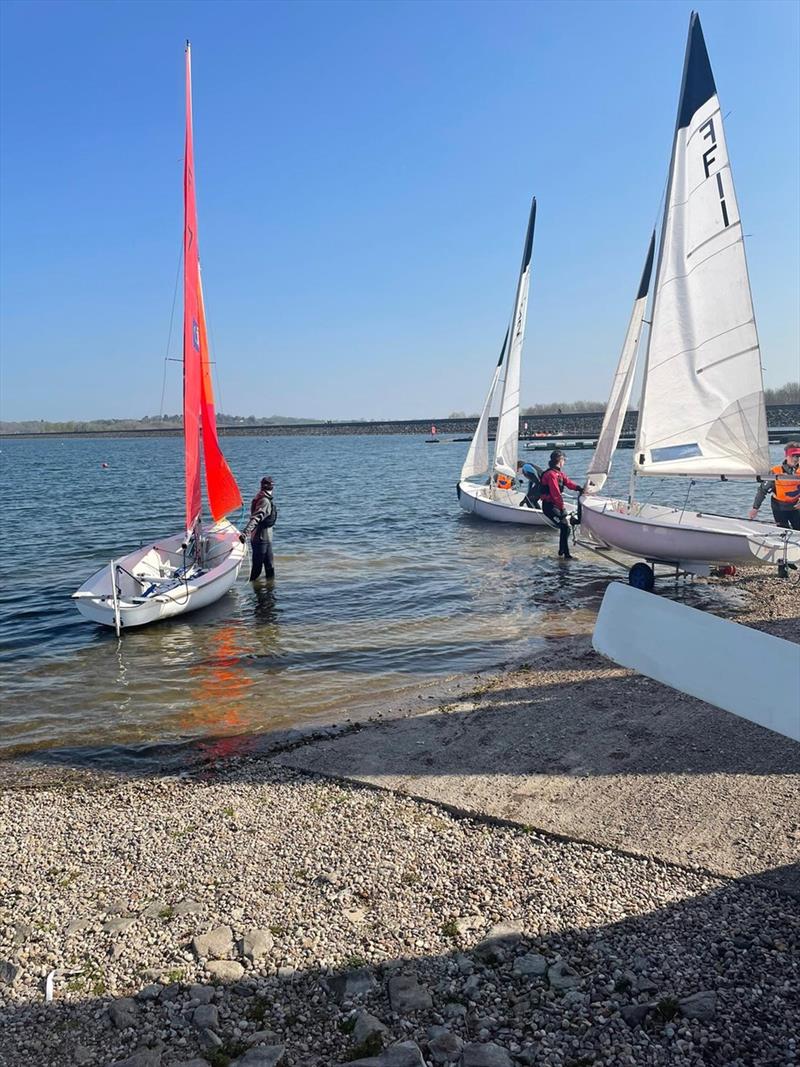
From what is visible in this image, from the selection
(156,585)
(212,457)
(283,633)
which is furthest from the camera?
(212,457)

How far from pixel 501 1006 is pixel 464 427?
15433 centimetres

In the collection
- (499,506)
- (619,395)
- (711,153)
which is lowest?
(499,506)

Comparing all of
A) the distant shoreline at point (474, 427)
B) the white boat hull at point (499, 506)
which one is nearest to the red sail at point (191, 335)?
the white boat hull at point (499, 506)

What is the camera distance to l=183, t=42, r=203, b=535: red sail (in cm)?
1412

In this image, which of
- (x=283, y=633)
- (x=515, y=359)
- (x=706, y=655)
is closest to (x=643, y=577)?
(x=283, y=633)

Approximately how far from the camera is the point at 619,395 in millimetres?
18109

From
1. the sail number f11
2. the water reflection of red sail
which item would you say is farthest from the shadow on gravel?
the sail number f11

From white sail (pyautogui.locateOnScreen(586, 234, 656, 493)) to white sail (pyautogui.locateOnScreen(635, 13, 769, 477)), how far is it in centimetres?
405

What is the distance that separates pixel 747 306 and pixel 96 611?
11.5 meters

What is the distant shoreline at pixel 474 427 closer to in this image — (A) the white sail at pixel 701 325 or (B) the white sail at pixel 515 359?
(B) the white sail at pixel 515 359

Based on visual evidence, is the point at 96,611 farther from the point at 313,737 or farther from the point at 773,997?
the point at 773,997

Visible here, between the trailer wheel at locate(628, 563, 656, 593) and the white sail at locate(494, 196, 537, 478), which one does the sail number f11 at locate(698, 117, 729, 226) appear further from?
the white sail at locate(494, 196, 537, 478)

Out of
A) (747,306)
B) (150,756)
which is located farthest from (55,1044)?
(747,306)

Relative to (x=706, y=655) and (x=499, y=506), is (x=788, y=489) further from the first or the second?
(x=706, y=655)
